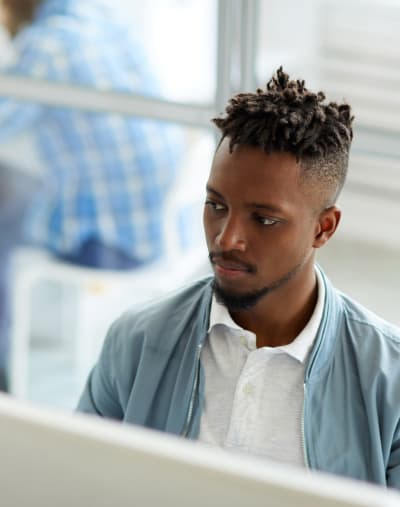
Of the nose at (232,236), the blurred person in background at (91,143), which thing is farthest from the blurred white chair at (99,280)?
the nose at (232,236)

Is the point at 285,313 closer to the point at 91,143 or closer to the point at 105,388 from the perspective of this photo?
the point at 105,388

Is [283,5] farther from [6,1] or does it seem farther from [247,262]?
[247,262]

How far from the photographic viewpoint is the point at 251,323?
1.20 metres

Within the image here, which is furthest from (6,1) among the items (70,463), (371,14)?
(70,463)

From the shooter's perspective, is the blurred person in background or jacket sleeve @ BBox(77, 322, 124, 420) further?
the blurred person in background

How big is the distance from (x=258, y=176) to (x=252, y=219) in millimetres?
51

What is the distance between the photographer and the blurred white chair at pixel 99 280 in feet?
8.14

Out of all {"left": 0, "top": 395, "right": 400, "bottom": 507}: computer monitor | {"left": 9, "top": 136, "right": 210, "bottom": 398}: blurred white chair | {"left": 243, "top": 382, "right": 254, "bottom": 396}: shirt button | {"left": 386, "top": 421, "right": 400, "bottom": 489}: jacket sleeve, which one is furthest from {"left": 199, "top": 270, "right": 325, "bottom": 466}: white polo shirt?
{"left": 9, "top": 136, "right": 210, "bottom": 398}: blurred white chair

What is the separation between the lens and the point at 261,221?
3.63 feet

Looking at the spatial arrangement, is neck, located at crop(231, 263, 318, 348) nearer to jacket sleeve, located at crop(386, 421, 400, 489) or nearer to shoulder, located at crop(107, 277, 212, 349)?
shoulder, located at crop(107, 277, 212, 349)

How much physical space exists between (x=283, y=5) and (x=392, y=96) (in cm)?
31

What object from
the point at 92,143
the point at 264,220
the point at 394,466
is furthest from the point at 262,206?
the point at 92,143

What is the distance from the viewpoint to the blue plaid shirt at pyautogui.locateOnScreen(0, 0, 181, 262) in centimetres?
243

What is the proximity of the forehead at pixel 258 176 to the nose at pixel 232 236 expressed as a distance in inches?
1.2
